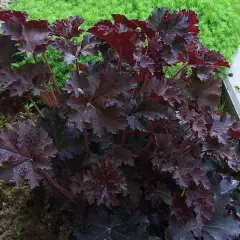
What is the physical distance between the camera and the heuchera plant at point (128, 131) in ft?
4.88

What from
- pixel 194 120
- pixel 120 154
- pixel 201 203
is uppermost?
pixel 194 120

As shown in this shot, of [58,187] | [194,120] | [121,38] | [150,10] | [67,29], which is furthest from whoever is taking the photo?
[150,10]

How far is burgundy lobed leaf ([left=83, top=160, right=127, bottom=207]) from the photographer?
1516mm

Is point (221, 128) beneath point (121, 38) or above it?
beneath

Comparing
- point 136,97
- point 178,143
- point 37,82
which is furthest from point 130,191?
point 37,82

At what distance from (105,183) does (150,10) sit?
7.12 ft

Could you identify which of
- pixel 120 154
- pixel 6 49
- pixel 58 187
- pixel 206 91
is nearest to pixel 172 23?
pixel 206 91

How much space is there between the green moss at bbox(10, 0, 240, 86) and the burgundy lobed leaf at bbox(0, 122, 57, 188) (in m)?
1.85

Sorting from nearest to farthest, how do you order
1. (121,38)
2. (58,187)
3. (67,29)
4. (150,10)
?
(121,38) < (58,187) < (67,29) < (150,10)

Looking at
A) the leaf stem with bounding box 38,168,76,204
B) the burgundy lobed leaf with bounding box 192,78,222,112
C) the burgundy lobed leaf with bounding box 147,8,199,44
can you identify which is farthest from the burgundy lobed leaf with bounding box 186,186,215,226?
the burgundy lobed leaf with bounding box 147,8,199,44

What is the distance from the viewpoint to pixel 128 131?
5.57ft

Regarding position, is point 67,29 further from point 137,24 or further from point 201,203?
point 201,203

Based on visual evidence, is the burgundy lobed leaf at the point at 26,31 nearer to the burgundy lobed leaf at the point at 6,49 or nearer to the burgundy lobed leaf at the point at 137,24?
the burgundy lobed leaf at the point at 6,49

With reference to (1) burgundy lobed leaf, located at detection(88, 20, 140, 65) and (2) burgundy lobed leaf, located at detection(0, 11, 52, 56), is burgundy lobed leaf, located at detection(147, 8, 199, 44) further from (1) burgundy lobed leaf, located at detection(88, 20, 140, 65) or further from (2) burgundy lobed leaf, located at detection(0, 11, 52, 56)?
(2) burgundy lobed leaf, located at detection(0, 11, 52, 56)
